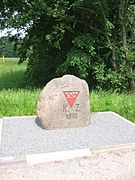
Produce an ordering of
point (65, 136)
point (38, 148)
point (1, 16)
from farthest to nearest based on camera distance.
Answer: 1. point (1, 16)
2. point (65, 136)
3. point (38, 148)

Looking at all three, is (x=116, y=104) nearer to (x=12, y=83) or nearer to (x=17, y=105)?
(x=17, y=105)

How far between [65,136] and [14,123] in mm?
1396

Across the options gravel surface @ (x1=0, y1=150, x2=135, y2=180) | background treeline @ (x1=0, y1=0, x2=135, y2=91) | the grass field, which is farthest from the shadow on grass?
gravel surface @ (x1=0, y1=150, x2=135, y2=180)

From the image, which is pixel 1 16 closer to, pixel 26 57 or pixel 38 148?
pixel 26 57

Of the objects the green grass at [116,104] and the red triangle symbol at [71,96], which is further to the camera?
the green grass at [116,104]

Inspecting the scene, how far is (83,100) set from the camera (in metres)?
5.57

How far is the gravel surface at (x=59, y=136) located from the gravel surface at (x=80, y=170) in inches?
13.6

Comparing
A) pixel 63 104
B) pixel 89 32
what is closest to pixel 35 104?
pixel 63 104

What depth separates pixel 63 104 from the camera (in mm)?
5387

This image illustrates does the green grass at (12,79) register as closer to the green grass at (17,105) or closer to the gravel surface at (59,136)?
the green grass at (17,105)

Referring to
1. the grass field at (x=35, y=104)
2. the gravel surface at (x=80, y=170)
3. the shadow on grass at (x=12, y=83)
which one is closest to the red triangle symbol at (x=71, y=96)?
the grass field at (x=35, y=104)

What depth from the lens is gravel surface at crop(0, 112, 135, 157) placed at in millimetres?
4326

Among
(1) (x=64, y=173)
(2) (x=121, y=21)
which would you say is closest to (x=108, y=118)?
(1) (x=64, y=173)

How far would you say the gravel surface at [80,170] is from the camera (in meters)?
3.52
